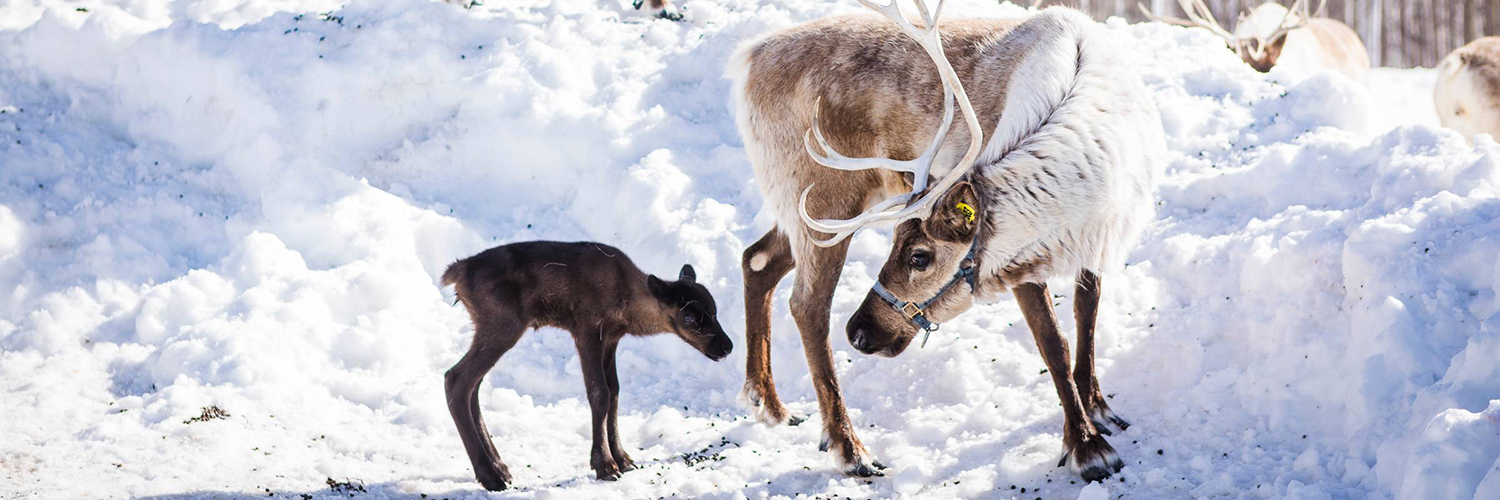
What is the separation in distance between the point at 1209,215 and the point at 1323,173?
561 millimetres

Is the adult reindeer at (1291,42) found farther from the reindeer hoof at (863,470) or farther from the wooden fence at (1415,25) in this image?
the reindeer hoof at (863,470)

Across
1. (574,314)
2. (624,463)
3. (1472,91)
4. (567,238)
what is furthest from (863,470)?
(1472,91)

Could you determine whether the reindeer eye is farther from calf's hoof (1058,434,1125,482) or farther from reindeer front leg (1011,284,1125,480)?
calf's hoof (1058,434,1125,482)

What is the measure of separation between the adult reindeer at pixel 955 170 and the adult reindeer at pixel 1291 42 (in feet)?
23.4

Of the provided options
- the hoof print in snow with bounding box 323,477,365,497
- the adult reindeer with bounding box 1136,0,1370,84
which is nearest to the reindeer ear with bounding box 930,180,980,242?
the hoof print in snow with bounding box 323,477,365,497

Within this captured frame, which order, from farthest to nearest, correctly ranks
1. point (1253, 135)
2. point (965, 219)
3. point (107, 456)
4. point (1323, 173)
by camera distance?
point (1253, 135)
point (1323, 173)
point (107, 456)
point (965, 219)

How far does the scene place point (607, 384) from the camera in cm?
480

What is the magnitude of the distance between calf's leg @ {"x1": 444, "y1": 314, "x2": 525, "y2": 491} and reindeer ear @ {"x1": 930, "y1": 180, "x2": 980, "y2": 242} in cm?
167

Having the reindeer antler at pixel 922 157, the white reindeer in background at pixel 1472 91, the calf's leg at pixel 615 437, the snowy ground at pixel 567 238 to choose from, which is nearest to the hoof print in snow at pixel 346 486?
the snowy ground at pixel 567 238

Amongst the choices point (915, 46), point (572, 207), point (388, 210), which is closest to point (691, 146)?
point (572, 207)

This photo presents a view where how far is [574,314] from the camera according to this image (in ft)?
15.9

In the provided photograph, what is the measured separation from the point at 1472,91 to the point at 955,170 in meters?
7.01

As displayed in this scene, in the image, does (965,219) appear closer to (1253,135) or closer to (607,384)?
(607,384)

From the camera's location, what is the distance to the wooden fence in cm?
1689
